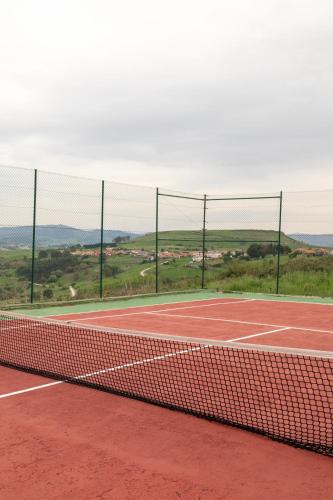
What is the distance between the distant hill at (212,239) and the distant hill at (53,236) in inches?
37.6

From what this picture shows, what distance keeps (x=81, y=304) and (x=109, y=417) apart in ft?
29.9

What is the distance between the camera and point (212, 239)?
17.8 meters

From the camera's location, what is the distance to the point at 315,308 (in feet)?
43.1

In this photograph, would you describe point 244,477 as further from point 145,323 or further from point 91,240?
point 91,240

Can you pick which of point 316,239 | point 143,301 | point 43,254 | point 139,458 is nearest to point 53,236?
point 43,254

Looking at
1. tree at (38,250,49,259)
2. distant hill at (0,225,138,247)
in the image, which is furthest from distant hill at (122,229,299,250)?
tree at (38,250,49,259)

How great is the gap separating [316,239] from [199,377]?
41.7 feet

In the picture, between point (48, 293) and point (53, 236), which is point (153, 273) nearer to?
point (48, 293)

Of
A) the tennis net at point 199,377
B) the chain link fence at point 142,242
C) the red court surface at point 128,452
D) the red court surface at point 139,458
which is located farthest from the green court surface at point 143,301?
the red court surface at point 139,458

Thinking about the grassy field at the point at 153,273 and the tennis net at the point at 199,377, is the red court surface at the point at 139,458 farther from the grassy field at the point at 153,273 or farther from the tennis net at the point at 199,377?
the grassy field at the point at 153,273

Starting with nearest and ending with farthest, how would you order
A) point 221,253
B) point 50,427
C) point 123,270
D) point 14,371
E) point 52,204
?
1. point 50,427
2. point 14,371
3. point 52,204
4. point 123,270
5. point 221,253

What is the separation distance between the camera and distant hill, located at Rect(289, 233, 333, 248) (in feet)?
55.5

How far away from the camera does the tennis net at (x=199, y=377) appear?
4133 millimetres

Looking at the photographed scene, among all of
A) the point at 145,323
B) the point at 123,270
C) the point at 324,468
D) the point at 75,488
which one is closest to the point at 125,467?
the point at 75,488
